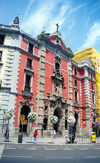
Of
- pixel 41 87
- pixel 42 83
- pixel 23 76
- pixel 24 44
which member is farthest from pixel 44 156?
pixel 24 44

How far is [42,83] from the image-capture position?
27.6m

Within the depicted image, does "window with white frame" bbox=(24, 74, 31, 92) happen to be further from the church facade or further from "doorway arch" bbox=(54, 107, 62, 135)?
"doorway arch" bbox=(54, 107, 62, 135)

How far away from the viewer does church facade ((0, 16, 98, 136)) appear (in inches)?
918

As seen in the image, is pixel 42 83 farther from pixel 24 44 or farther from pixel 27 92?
pixel 24 44

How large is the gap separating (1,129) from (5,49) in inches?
512

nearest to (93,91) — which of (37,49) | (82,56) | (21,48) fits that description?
(82,56)

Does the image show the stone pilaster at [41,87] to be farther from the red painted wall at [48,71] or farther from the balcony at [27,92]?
the balcony at [27,92]

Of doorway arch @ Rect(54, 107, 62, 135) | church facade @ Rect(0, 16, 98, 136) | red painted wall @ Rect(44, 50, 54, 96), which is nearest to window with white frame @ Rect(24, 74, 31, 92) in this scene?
church facade @ Rect(0, 16, 98, 136)

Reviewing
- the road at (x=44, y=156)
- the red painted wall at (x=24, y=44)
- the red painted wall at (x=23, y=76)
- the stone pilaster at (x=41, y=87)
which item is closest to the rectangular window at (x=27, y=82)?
the red painted wall at (x=23, y=76)

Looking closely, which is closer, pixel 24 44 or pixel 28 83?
pixel 28 83

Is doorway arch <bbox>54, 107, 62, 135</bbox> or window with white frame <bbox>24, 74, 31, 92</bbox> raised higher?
window with white frame <bbox>24, 74, 31, 92</bbox>

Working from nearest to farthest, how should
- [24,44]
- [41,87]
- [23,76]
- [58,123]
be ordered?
[23,76], [24,44], [41,87], [58,123]

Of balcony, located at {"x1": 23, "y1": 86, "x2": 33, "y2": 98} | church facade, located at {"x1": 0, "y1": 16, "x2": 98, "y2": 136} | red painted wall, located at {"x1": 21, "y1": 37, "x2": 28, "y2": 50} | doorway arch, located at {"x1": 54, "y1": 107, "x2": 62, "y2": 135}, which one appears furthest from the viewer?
doorway arch, located at {"x1": 54, "y1": 107, "x2": 62, "y2": 135}

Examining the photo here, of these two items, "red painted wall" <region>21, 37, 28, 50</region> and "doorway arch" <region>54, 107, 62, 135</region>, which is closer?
"red painted wall" <region>21, 37, 28, 50</region>
